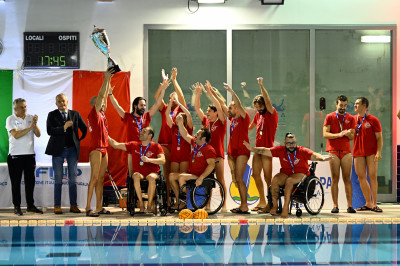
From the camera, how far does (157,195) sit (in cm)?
869

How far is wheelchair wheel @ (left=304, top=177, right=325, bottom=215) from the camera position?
859 cm

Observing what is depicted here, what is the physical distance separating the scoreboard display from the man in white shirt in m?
1.75

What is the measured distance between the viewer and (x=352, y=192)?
32.5 ft

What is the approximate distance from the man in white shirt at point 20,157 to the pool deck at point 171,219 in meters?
0.31

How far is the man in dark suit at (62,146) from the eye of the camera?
912 cm

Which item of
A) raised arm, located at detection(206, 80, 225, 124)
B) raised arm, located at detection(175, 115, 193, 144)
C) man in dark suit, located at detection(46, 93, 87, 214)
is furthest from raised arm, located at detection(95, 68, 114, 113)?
raised arm, located at detection(206, 80, 225, 124)

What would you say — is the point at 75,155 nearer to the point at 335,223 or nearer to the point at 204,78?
the point at 204,78

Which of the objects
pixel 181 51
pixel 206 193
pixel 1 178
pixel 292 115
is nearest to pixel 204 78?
pixel 181 51

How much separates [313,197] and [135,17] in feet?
15.2

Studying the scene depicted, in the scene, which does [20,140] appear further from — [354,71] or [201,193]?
[354,71]

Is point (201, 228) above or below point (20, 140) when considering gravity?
below

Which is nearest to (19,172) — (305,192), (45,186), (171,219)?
(45,186)

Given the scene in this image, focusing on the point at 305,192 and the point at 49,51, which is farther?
the point at 49,51

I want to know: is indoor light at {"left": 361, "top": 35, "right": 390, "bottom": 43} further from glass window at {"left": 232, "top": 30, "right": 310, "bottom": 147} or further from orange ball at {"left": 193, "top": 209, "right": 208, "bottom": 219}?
orange ball at {"left": 193, "top": 209, "right": 208, "bottom": 219}
